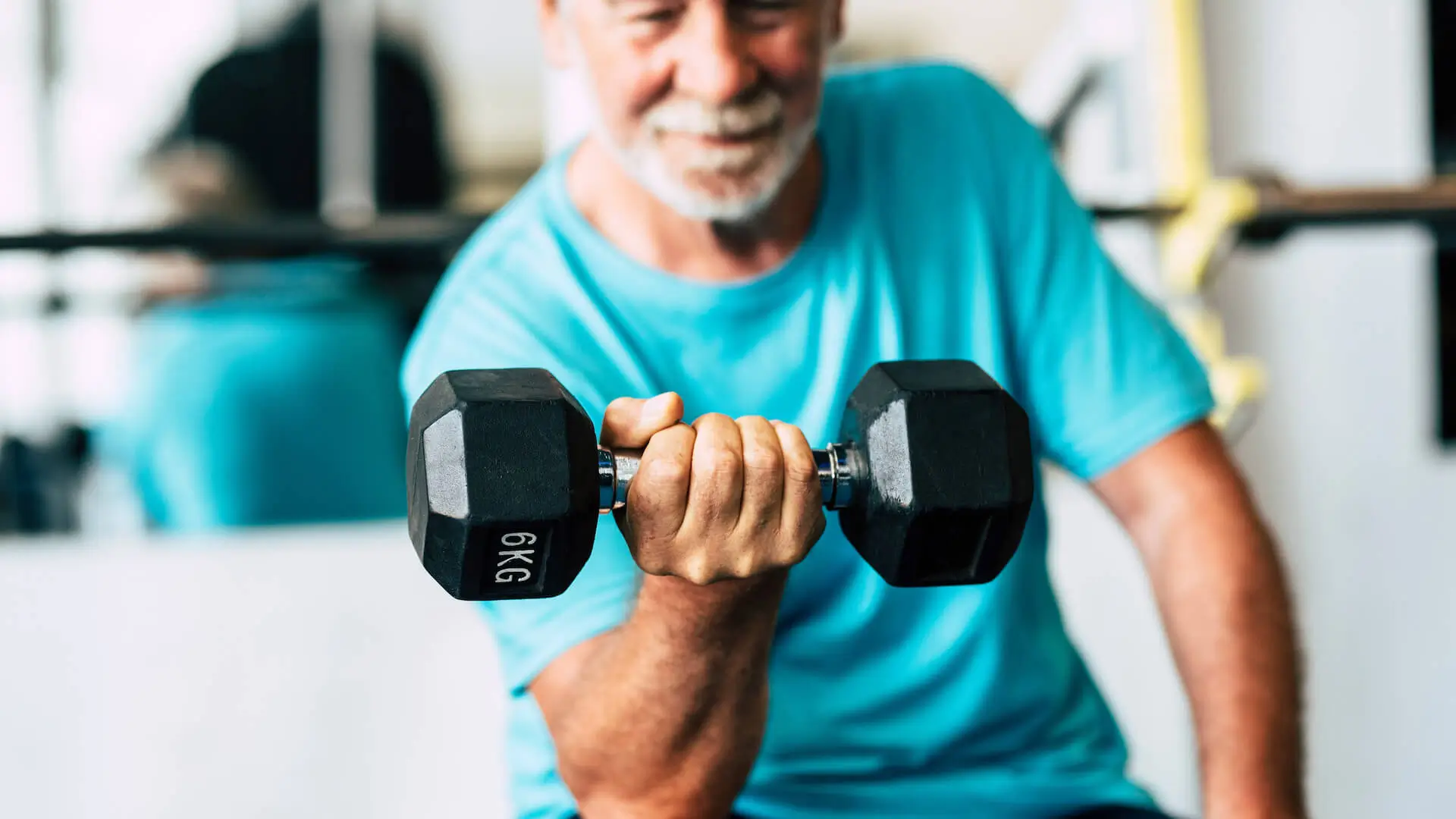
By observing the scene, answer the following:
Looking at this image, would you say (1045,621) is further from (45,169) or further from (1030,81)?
(45,169)

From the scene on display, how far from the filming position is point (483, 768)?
1.67 m

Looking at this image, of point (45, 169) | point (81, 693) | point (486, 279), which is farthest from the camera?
point (45, 169)

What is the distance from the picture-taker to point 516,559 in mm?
603

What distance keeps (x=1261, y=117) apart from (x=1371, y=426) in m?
0.55

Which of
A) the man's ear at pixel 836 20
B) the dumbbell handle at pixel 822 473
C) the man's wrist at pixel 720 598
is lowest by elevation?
the man's wrist at pixel 720 598

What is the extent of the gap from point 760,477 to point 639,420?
3.1 inches

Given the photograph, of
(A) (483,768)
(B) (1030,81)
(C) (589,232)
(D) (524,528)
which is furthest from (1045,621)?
(B) (1030,81)

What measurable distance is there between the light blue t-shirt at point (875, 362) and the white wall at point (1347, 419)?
1.20 meters

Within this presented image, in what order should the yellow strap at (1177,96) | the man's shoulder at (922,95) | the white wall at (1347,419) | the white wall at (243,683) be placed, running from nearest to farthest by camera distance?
1. the man's shoulder at (922,95)
2. the white wall at (243,683)
3. the yellow strap at (1177,96)
4. the white wall at (1347,419)

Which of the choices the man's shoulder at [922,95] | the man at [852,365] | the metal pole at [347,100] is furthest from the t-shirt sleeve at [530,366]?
the metal pole at [347,100]

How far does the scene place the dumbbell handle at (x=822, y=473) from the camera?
63cm

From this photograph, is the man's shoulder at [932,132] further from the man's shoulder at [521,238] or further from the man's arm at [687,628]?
the man's arm at [687,628]

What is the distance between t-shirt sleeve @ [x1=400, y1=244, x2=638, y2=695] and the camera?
886 mm

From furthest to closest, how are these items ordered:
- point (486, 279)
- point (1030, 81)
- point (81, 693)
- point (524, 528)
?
1. point (1030, 81)
2. point (81, 693)
3. point (486, 279)
4. point (524, 528)
